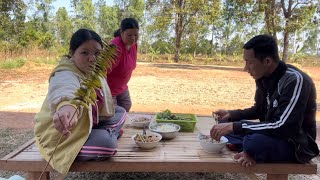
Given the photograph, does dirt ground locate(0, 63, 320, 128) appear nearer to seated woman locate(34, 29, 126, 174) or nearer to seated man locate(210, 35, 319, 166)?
seated woman locate(34, 29, 126, 174)

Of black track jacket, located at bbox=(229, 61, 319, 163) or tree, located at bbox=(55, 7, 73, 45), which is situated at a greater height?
tree, located at bbox=(55, 7, 73, 45)

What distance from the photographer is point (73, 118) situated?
127 cm

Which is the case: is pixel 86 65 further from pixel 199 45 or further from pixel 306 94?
pixel 199 45

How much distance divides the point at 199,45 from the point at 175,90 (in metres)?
19.0

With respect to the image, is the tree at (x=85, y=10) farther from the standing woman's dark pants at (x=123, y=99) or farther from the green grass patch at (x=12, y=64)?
the standing woman's dark pants at (x=123, y=99)

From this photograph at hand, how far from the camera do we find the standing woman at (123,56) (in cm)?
333

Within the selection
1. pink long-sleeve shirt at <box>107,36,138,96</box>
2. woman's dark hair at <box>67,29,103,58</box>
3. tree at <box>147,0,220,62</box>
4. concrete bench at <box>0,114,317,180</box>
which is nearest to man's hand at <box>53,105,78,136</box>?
woman's dark hair at <box>67,29,103,58</box>

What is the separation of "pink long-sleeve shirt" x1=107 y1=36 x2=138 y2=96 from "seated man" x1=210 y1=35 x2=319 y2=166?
1713mm

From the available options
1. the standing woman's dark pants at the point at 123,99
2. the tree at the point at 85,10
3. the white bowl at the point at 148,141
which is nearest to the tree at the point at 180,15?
the tree at the point at 85,10

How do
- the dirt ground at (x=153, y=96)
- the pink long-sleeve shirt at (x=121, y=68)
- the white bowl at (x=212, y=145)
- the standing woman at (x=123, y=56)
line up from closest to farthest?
the white bowl at (x=212, y=145) → the standing woman at (x=123, y=56) → the pink long-sleeve shirt at (x=121, y=68) → the dirt ground at (x=153, y=96)

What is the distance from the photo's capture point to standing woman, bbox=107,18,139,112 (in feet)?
10.9

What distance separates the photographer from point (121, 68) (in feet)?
11.4

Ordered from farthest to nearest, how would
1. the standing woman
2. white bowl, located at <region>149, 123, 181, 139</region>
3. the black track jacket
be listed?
1. the standing woman
2. white bowl, located at <region>149, 123, 181, 139</region>
3. the black track jacket

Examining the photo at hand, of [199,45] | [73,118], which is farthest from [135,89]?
[199,45]
